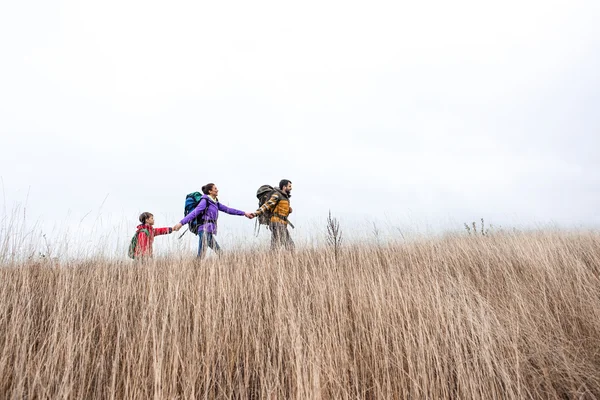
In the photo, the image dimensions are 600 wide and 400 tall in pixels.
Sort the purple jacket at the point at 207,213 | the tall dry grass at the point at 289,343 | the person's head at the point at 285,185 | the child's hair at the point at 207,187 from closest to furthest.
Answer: the tall dry grass at the point at 289,343
the purple jacket at the point at 207,213
the child's hair at the point at 207,187
the person's head at the point at 285,185

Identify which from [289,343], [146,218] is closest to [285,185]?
[146,218]

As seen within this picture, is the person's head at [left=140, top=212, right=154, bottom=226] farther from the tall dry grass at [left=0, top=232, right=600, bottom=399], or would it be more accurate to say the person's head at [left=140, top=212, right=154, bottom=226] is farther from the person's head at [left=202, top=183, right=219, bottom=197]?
the tall dry grass at [left=0, top=232, right=600, bottom=399]

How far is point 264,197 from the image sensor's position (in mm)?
5754

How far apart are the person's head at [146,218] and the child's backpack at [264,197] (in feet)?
6.03

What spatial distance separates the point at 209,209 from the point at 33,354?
3.33 m

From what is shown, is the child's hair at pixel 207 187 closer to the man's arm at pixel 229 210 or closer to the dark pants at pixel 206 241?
the man's arm at pixel 229 210

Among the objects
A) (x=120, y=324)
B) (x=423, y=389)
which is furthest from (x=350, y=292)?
(x=120, y=324)

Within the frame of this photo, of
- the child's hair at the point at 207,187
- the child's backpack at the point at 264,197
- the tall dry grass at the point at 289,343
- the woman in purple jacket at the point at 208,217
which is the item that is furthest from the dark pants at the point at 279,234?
the tall dry grass at the point at 289,343

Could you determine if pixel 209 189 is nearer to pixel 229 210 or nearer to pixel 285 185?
pixel 229 210

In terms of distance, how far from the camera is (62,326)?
2.12m

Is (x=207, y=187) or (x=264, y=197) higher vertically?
(x=207, y=187)

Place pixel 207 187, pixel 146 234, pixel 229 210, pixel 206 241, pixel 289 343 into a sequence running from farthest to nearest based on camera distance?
1. pixel 229 210
2. pixel 207 187
3. pixel 206 241
4. pixel 146 234
5. pixel 289 343

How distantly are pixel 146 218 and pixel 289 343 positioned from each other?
13.1 ft

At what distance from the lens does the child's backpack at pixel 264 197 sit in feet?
18.0
